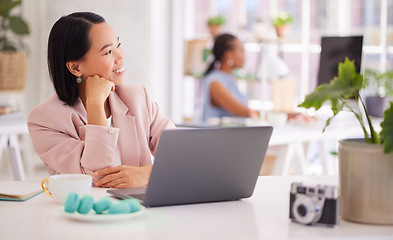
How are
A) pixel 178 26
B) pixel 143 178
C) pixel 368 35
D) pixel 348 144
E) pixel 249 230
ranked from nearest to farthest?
pixel 249 230 < pixel 348 144 < pixel 143 178 < pixel 368 35 < pixel 178 26

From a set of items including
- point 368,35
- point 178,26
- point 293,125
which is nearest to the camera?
point 293,125

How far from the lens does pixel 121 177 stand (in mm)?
1740

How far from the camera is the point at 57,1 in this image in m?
5.91

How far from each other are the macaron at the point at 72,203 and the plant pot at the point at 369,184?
0.59 meters

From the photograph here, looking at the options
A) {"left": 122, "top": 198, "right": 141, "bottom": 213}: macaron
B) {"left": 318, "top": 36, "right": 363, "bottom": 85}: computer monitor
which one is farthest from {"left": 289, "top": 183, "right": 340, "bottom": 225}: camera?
{"left": 318, "top": 36, "right": 363, "bottom": 85}: computer monitor

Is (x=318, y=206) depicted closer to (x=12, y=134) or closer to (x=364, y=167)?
(x=364, y=167)

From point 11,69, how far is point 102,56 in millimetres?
3187

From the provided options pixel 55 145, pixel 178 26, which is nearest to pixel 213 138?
pixel 55 145

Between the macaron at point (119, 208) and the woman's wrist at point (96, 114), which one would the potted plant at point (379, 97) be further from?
the macaron at point (119, 208)

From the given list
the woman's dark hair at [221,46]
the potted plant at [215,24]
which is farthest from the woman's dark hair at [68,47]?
the potted plant at [215,24]

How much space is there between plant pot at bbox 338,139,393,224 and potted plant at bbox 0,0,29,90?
397 centimetres

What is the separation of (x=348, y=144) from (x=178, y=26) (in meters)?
5.54

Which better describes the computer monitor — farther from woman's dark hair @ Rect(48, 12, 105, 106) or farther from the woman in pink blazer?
woman's dark hair @ Rect(48, 12, 105, 106)

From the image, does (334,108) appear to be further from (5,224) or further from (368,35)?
(368,35)
